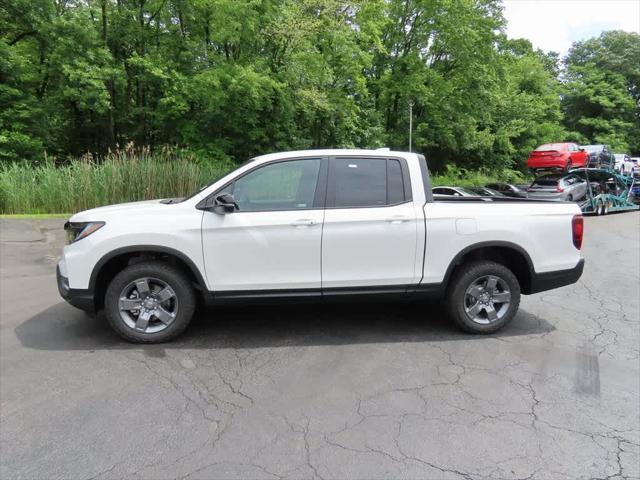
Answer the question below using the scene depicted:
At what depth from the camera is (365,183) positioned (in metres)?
4.64

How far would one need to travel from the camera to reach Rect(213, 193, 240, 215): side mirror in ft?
13.8

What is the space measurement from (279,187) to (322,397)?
6.82 ft

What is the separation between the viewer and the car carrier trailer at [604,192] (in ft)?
62.3

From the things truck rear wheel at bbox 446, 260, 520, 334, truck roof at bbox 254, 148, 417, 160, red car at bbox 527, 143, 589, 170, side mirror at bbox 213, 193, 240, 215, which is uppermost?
red car at bbox 527, 143, 589, 170

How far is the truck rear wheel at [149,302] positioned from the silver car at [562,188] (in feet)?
51.6

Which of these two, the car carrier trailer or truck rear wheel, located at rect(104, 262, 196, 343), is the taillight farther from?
the car carrier trailer

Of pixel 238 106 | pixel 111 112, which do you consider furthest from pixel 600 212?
pixel 111 112

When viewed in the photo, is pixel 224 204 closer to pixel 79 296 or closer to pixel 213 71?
pixel 79 296

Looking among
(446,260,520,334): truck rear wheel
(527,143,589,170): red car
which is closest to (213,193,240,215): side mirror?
(446,260,520,334): truck rear wheel

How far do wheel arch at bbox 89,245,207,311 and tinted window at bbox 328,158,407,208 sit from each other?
4.89ft

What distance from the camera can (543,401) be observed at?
3.45m

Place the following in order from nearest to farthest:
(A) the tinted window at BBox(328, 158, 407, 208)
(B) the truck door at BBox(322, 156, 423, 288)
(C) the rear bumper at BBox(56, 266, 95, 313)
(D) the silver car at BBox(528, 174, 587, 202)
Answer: (C) the rear bumper at BBox(56, 266, 95, 313) < (B) the truck door at BBox(322, 156, 423, 288) < (A) the tinted window at BBox(328, 158, 407, 208) < (D) the silver car at BBox(528, 174, 587, 202)

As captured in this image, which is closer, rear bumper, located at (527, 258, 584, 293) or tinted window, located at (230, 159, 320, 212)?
tinted window, located at (230, 159, 320, 212)

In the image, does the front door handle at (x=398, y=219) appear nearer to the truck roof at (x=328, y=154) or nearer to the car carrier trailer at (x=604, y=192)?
the truck roof at (x=328, y=154)
